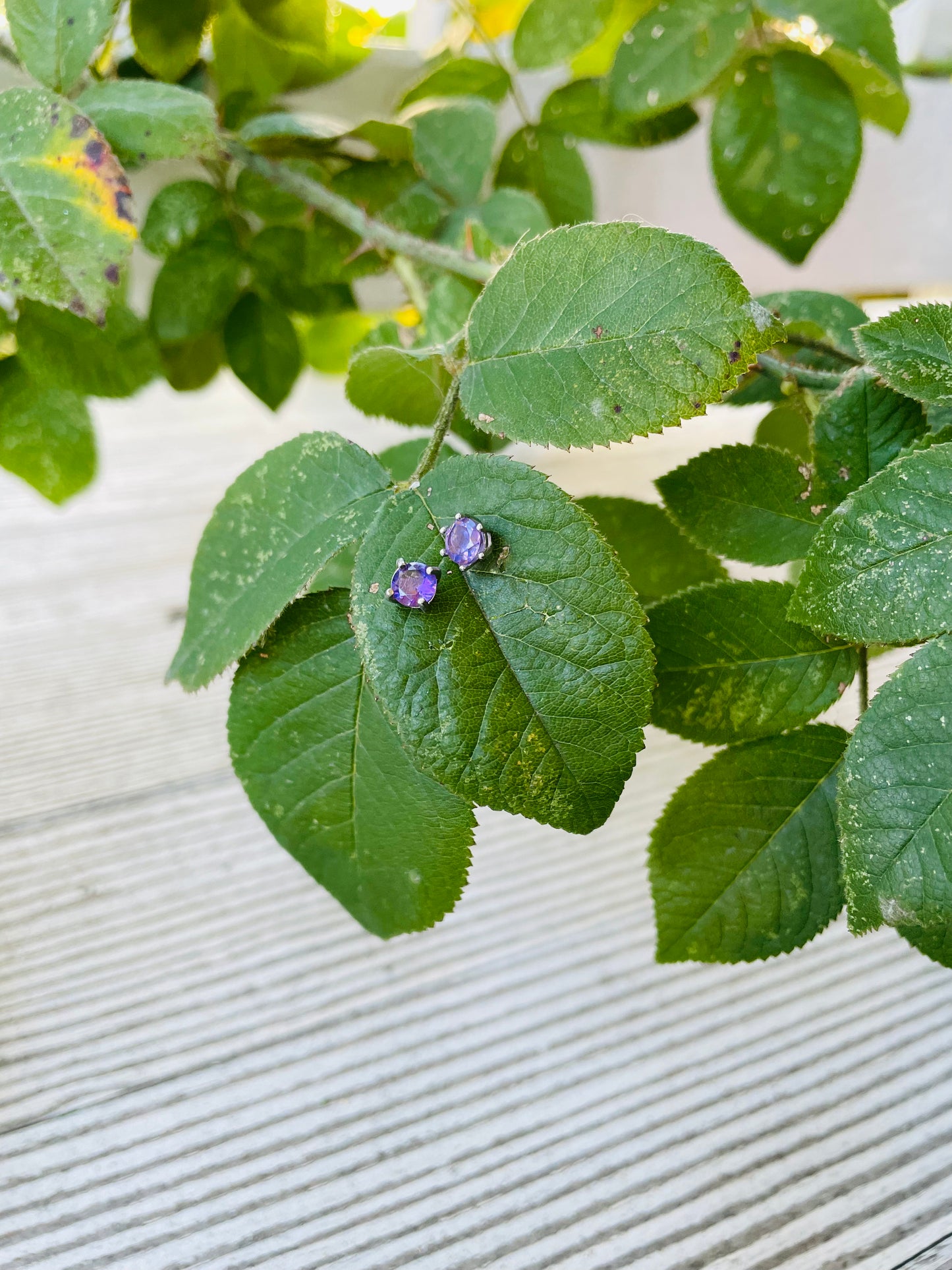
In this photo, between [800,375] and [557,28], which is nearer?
[800,375]

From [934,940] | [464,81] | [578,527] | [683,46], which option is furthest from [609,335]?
[464,81]

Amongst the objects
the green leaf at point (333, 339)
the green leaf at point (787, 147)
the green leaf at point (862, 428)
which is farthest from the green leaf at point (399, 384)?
the green leaf at point (333, 339)

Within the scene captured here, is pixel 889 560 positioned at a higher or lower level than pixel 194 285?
higher

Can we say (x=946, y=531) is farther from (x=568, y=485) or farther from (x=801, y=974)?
(x=568, y=485)

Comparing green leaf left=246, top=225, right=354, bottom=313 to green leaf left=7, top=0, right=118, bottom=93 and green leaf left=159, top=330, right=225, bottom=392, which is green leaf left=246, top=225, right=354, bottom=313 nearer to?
green leaf left=159, top=330, right=225, bottom=392

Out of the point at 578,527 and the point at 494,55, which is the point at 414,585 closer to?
the point at 578,527

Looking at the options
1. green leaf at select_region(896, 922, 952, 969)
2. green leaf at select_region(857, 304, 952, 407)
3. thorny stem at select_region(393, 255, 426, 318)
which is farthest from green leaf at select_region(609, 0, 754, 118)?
green leaf at select_region(896, 922, 952, 969)

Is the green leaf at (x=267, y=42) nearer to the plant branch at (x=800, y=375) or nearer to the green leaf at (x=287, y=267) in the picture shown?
the green leaf at (x=287, y=267)
